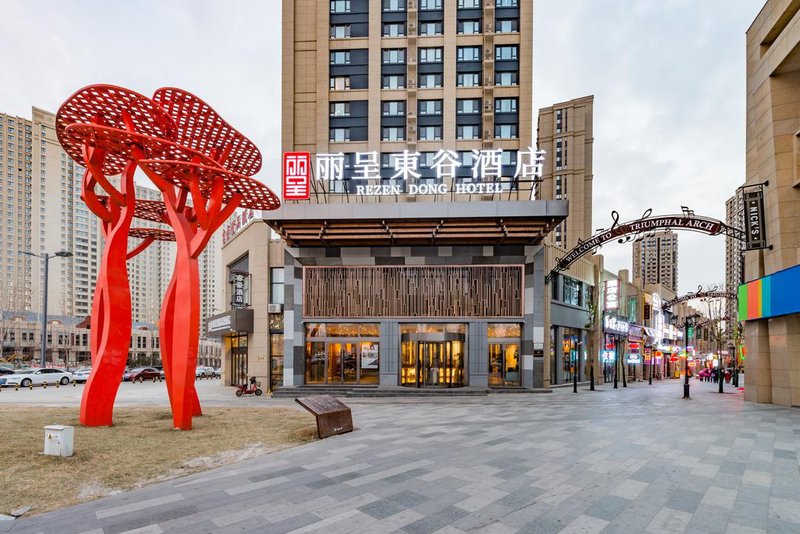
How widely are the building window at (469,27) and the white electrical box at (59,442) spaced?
119 feet

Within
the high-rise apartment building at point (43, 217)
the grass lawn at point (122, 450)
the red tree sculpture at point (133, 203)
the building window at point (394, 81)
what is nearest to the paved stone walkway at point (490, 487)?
the grass lawn at point (122, 450)

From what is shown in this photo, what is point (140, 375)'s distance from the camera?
141 feet

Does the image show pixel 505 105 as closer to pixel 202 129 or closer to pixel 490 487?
pixel 202 129

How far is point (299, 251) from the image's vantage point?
27.5 meters

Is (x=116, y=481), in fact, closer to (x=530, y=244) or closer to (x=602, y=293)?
(x=530, y=244)

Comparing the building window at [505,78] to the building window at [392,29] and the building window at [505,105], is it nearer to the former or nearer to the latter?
the building window at [505,105]

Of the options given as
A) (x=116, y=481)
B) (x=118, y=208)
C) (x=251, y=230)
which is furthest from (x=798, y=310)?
(x=251, y=230)

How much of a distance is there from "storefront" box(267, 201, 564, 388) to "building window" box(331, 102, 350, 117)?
1316 centimetres

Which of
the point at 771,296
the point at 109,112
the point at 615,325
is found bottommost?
the point at 615,325

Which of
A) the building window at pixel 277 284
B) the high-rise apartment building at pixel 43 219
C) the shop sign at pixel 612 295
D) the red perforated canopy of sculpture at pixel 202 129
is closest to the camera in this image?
the red perforated canopy of sculpture at pixel 202 129

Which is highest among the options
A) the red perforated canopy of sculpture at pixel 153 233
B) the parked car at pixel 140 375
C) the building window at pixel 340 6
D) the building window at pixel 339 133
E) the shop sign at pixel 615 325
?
the building window at pixel 340 6

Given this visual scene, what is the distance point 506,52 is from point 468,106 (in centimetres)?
526

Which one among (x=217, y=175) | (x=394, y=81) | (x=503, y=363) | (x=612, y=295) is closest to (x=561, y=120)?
(x=612, y=295)

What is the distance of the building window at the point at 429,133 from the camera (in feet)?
116
